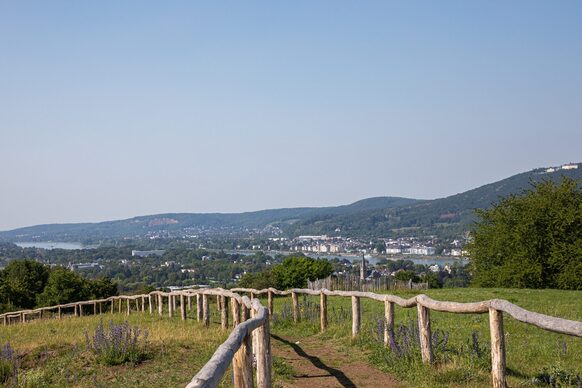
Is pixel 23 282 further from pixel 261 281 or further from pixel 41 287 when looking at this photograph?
Answer: pixel 261 281

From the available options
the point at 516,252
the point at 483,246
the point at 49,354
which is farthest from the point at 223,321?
the point at 483,246

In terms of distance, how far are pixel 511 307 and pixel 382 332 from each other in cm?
467

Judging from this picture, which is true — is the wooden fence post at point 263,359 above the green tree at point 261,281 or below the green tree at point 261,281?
above

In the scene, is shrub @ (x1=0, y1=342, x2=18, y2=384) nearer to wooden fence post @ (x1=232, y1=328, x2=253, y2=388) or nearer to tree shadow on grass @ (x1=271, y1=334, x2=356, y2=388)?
tree shadow on grass @ (x1=271, y1=334, x2=356, y2=388)

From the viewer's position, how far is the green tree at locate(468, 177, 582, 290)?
135ft

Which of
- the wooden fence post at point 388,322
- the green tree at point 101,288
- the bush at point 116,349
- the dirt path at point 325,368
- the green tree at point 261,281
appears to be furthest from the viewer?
the green tree at point 101,288

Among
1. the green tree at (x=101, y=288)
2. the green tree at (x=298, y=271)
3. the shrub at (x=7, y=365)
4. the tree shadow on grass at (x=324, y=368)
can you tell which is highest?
the shrub at (x=7, y=365)

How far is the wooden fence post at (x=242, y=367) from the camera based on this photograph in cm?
579

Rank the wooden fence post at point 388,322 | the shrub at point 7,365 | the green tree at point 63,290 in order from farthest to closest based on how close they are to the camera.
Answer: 1. the green tree at point 63,290
2. the wooden fence post at point 388,322
3. the shrub at point 7,365

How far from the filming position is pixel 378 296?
11.9m

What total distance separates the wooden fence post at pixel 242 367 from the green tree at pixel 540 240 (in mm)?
37325

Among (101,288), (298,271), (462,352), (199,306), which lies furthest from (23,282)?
(462,352)

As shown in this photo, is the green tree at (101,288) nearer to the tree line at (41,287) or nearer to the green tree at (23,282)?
the tree line at (41,287)

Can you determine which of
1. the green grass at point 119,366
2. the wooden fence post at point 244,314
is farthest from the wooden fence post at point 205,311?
the green grass at point 119,366
